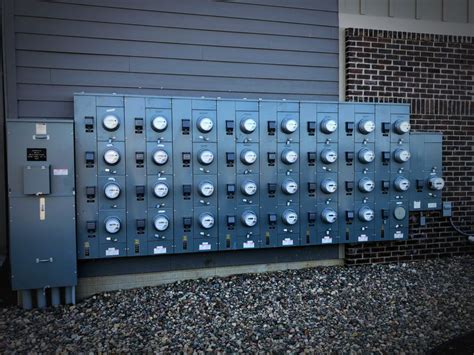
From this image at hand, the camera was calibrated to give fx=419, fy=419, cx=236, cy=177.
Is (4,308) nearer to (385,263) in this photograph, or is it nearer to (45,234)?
(45,234)

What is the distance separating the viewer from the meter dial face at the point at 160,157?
5.19m

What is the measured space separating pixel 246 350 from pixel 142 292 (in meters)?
1.98

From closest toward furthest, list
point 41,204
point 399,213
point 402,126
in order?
point 41,204 → point 402,126 → point 399,213

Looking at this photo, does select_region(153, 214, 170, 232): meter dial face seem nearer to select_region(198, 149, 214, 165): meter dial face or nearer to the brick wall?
select_region(198, 149, 214, 165): meter dial face

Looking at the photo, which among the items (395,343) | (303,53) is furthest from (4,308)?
(303,53)

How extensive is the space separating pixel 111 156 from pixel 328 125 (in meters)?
2.90

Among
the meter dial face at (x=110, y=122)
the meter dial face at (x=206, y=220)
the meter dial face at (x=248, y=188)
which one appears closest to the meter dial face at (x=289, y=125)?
the meter dial face at (x=248, y=188)

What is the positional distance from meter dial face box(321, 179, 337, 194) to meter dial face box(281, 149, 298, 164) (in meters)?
0.56

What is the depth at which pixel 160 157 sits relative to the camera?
17.0 ft

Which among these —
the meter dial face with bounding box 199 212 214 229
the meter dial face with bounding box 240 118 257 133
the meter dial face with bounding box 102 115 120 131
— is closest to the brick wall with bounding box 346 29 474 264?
the meter dial face with bounding box 240 118 257 133

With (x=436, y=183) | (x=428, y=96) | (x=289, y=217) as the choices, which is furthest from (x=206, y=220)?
(x=428, y=96)

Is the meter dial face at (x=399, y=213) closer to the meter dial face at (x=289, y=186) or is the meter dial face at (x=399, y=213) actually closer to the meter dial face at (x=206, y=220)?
the meter dial face at (x=289, y=186)

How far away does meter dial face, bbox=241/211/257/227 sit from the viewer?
18.2ft

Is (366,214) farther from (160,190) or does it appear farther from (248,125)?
(160,190)
